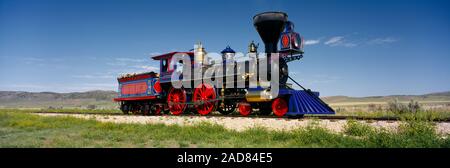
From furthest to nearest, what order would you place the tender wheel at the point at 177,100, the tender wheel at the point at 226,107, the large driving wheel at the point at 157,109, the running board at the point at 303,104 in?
the large driving wheel at the point at 157,109 < the tender wheel at the point at 177,100 < the tender wheel at the point at 226,107 < the running board at the point at 303,104

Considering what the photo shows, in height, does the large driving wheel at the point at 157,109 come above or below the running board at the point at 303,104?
below

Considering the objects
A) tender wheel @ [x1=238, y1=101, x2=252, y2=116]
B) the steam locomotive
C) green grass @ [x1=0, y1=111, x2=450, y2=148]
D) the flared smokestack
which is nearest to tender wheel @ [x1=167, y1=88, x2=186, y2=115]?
the steam locomotive

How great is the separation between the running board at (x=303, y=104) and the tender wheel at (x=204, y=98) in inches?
A: 160

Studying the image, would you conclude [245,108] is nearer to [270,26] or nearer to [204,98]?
[204,98]

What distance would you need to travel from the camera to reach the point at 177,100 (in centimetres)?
1761

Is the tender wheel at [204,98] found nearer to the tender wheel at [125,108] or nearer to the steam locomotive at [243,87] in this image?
the steam locomotive at [243,87]

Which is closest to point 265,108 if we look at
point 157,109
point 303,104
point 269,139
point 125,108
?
point 303,104

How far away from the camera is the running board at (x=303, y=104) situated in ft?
40.1

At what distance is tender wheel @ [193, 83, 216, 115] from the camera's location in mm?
15727

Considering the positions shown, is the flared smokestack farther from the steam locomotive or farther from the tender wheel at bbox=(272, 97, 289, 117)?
the tender wheel at bbox=(272, 97, 289, 117)

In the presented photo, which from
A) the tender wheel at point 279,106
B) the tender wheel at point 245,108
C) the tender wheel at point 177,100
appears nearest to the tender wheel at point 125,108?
the tender wheel at point 177,100
